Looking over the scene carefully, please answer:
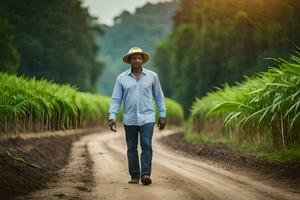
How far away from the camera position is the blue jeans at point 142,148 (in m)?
7.77

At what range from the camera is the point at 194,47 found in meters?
51.8

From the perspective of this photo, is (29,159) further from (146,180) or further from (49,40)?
(49,40)

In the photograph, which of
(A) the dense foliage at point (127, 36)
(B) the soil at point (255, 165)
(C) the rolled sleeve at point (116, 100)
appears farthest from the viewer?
(A) the dense foliage at point (127, 36)

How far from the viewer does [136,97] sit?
793cm

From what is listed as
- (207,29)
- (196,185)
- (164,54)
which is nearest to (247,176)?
(196,185)

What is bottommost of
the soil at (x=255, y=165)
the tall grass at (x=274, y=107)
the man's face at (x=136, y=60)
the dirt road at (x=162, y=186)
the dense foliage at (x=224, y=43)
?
the dirt road at (x=162, y=186)

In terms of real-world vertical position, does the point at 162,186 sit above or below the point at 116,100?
below

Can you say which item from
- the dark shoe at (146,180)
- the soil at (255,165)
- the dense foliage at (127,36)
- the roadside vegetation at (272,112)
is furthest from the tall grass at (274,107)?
the dense foliage at (127,36)

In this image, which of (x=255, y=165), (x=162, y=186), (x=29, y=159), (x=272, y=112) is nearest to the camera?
(x=162, y=186)

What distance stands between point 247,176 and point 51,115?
6841 millimetres

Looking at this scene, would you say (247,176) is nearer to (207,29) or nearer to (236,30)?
(236,30)

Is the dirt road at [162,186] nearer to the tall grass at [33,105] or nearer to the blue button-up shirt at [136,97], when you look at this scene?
the blue button-up shirt at [136,97]

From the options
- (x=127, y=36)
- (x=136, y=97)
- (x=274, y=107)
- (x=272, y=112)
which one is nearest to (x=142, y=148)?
(x=136, y=97)

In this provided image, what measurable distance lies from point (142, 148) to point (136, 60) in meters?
1.36
